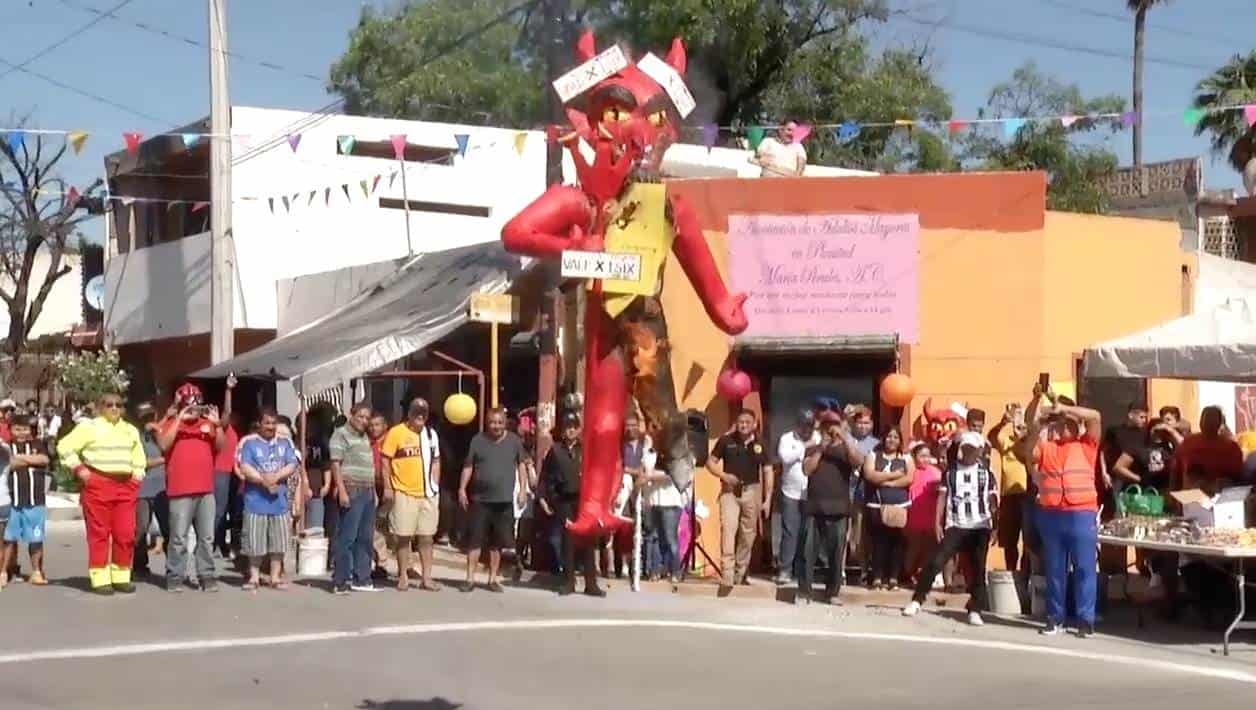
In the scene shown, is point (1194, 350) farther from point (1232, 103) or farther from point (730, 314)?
point (1232, 103)

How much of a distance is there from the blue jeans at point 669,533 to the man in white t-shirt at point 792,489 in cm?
101

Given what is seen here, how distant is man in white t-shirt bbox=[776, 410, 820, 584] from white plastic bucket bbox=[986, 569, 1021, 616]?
71.4 inches

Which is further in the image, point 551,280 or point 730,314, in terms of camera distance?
point 551,280

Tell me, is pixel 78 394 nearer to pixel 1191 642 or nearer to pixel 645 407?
pixel 1191 642

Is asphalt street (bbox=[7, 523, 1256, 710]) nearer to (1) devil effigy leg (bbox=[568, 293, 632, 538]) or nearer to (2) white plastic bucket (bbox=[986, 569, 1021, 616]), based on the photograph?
(2) white plastic bucket (bbox=[986, 569, 1021, 616])

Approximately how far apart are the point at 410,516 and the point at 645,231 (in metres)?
9.72

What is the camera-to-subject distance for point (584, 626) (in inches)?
508

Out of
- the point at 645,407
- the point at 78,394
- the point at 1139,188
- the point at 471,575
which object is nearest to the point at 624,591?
the point at 471,575

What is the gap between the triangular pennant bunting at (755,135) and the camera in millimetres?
16625

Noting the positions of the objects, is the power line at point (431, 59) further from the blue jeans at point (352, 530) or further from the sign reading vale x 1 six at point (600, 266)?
the blue jeans at point (352, 530)

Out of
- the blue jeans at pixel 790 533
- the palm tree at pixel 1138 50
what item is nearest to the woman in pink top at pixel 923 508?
the blue jeans at pixel 790 533

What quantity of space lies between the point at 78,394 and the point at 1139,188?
67.7 ft

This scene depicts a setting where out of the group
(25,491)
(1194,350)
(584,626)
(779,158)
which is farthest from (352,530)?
(1194,350)

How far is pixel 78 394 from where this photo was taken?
2820 centimetres
